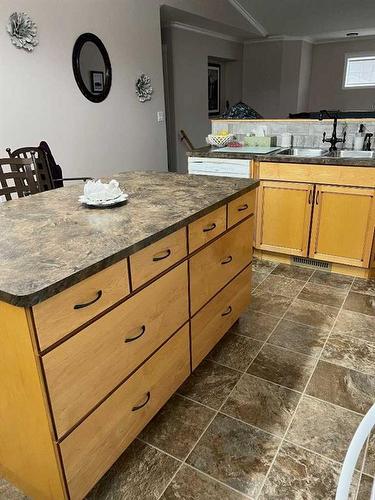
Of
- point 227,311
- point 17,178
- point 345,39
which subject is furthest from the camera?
point 345,39

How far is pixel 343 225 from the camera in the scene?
280cm

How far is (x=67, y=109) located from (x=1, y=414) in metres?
2.93

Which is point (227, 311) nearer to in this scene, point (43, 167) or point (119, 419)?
point (119, 419)

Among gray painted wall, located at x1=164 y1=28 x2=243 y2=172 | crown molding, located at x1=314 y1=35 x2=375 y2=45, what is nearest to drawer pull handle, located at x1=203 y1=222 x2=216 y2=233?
gray painted wall, located at x1=164 y1=28 x2=243 y2=172

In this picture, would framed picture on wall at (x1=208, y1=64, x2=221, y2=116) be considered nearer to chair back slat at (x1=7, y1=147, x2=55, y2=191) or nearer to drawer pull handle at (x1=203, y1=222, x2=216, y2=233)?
chair back slat at (x1=7, y1=147, x2=55, y2=191)

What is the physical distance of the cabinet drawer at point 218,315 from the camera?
5.70 ft

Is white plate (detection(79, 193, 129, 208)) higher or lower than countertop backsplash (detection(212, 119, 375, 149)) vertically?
lower

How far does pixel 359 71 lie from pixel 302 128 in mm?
5779

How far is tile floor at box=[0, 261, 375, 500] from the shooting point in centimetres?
134

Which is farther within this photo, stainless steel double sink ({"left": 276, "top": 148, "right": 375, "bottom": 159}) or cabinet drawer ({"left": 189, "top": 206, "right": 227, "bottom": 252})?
stainless steel double sink ({"left": 276, "top": 148, "right": 375, "bottom": 159})

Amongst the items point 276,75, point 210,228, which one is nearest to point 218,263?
point 210,228

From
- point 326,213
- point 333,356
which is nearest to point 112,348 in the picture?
point 333,356

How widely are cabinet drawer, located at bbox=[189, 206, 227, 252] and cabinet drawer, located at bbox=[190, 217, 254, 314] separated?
1.8 inches

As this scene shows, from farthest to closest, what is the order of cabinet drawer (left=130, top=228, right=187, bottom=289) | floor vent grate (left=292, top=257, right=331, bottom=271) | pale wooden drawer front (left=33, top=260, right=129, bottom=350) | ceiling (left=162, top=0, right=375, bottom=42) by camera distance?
ceiling (left=162, top=0, right=375, bottom=42), floor vent grate (left=292, top=257, right=331, bottom=271), cabinet drawer (left=130, top=228, right=187, bottom=289), pale wooden drawer front (left=33, top=260, right=129, bottom=350)
